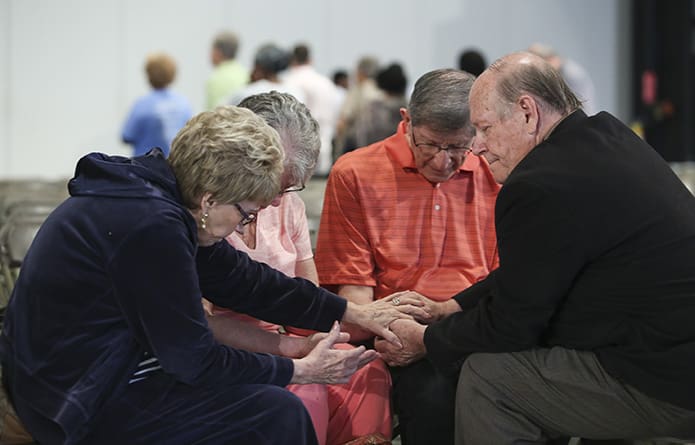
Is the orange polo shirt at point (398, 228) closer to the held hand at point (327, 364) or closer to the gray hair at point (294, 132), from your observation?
the gray hair at point (294, 132)

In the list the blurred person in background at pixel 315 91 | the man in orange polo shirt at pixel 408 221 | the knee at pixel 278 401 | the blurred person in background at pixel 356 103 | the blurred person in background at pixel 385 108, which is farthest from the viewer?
the blurred person in background at pixel 315 91

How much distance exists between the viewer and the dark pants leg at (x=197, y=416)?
7.77ft

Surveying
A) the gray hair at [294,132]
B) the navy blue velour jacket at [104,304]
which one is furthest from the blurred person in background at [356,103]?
the navy blue velour jacket at [104,304]

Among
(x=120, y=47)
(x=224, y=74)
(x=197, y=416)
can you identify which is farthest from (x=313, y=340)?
(x=120, y=47)

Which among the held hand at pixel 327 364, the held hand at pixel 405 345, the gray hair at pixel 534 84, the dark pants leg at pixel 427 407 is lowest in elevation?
the dark pants leg at pixel 427 407

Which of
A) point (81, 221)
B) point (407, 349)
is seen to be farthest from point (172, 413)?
point (407, 349)

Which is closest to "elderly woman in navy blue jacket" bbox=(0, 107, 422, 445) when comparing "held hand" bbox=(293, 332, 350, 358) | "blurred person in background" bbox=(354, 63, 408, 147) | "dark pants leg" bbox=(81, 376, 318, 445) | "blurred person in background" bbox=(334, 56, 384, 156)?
"dark pants leg" bbox=(81, 376, 318, 445)

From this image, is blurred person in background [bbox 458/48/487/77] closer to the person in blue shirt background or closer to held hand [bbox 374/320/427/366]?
the person in blue shirt background

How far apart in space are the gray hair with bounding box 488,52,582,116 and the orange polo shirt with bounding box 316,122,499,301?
0.65 m

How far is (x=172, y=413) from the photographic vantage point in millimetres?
2396

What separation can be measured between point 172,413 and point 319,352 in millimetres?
422

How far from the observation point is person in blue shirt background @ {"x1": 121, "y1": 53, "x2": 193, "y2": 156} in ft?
25.4

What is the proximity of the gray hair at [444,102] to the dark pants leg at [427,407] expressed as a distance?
2.30 feet

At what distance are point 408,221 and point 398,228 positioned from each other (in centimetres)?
4
